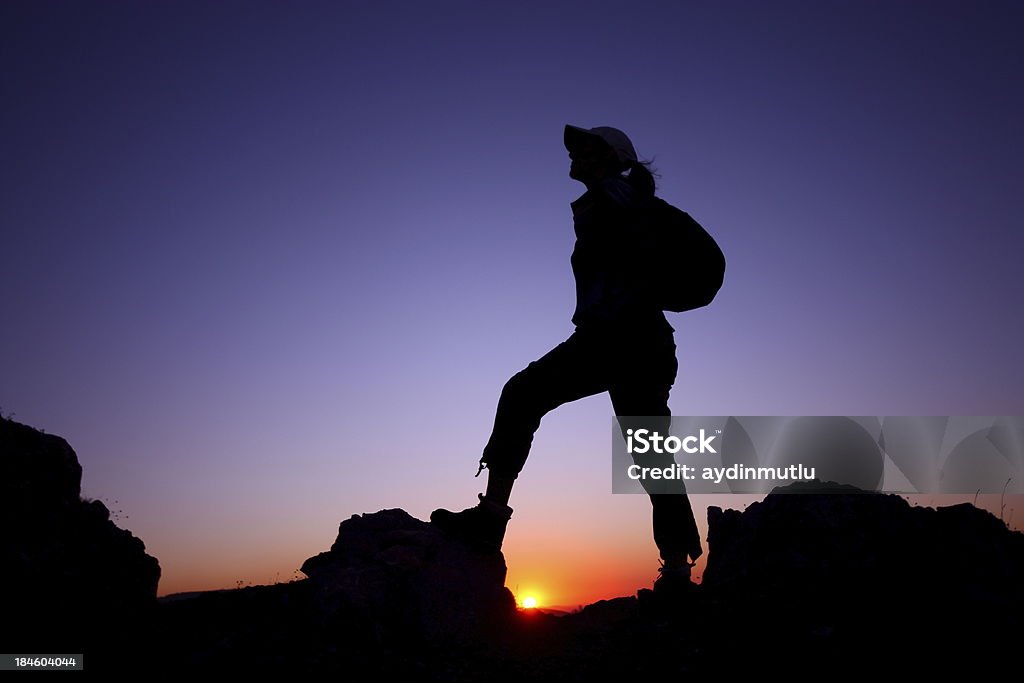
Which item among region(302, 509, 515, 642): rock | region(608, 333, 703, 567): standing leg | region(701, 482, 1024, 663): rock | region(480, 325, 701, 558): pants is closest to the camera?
region(701, 482, 1024, 663): rock

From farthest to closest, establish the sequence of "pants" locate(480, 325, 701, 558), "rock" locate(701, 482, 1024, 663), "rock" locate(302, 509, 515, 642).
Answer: "pants" locate(480, 325, 701, 558) < "rock" locate(302, 509, 515, 642) < "rock" locate(701, 482, 1024, 663)

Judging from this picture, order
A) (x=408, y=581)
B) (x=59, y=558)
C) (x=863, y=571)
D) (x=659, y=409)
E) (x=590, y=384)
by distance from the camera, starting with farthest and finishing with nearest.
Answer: (x=590, y=384)
(x=659, y=409)
(x=408, y=581)
(x=59, y=558)
(x=863, y=571)

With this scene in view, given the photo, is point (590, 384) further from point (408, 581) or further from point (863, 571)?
point (863, 571)

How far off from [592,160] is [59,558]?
5490mm

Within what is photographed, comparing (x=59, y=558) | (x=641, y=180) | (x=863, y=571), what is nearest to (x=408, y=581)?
(x=59, y=558)

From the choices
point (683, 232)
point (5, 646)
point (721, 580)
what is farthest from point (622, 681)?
point (5, 646)

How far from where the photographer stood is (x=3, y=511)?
519cm

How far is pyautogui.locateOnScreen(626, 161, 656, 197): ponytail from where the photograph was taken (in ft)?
18.5

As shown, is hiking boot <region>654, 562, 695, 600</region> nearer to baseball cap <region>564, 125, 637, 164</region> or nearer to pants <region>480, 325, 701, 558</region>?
pants <region>480, 325, 701, 558</region>

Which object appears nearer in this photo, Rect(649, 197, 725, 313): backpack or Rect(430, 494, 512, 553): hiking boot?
Rect(649, 197, 725, 313): backpack

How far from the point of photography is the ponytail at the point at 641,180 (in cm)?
564

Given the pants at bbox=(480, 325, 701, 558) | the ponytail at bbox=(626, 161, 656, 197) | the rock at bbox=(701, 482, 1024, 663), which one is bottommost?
the rock at bbox=(701, 482, 1024, 663)

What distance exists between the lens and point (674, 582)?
17.5 feet

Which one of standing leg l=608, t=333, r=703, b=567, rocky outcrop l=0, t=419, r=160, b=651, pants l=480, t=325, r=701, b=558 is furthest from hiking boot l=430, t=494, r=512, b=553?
rocky outcrop l=0, t=419, r=160, b=651
